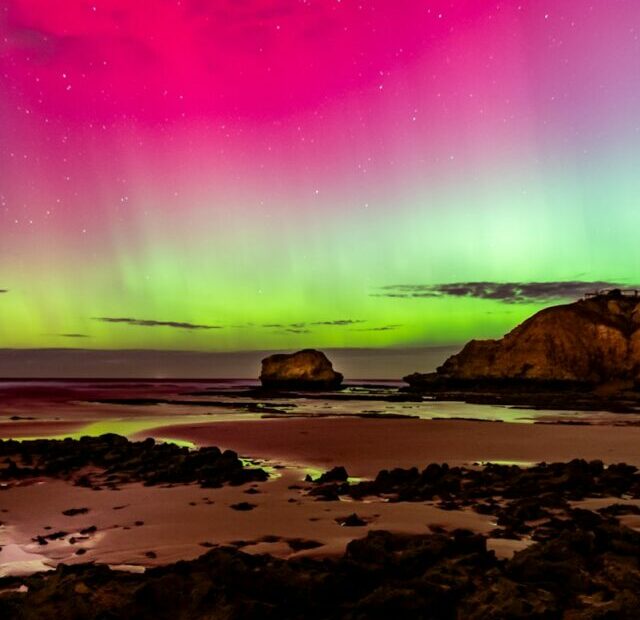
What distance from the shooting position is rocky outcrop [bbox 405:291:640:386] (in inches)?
3489

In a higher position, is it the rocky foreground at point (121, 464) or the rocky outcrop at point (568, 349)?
the rocky foreground at point (121, 464)

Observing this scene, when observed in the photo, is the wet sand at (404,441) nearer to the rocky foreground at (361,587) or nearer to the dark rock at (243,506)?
the dark rock at (243,506)

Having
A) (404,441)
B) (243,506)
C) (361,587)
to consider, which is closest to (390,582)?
(361,587)

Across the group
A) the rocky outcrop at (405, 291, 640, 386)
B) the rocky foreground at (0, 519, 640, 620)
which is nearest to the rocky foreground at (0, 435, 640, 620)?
the rocky foreground at (0, 519, 640, 620)

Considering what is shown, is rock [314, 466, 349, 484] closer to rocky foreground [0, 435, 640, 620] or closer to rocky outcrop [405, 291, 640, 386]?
rocky foreground [0, 435, 640, 620]

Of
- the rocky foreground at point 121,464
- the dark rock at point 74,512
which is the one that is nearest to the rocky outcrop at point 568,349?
the rocky foreground at point 121,464

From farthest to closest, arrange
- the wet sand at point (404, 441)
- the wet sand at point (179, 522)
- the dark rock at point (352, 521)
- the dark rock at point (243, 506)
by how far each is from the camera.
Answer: the wet sand at point (404, 441) → the dark rock at point (243, 506) → the dark rock at point (352, 521) → the wet sand at point (179, 522)

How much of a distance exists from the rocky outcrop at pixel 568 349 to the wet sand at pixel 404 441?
6004 centimetres

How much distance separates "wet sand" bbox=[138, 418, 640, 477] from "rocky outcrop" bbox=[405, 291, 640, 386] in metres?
60.0

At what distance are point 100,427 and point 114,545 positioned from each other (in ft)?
93.0

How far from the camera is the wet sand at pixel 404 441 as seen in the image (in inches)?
807

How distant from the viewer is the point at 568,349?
91.1 meters

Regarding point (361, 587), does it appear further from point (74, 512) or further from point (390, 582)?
point (74, 512)

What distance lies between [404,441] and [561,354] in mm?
72980
